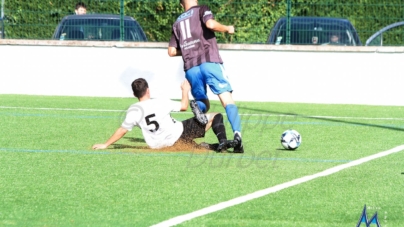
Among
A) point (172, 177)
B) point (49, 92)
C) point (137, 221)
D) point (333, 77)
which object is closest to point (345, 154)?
point (172, 177)

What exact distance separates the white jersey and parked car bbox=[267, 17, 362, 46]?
27.3 ft

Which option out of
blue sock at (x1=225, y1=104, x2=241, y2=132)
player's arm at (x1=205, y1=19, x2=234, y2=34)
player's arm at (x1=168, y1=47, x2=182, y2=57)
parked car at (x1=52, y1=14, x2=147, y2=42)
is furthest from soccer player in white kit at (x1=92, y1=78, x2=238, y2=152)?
parked car at (x1=52, y1=14, x2=147, y2=42)

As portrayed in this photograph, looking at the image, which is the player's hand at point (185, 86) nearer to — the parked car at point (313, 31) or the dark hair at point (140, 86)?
the dark hair at point (140, 86)

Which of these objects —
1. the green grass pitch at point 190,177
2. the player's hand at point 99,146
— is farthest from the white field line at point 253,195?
the player's hand at point 99,146

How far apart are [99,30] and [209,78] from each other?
8983mm

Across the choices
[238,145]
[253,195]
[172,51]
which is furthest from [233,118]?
[253,195]

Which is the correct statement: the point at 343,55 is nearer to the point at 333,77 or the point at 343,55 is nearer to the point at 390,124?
the point at 333,77

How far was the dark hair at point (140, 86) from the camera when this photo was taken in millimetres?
9594

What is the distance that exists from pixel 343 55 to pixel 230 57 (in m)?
2.32

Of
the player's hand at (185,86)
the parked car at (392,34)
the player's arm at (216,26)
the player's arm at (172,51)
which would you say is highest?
the player's arm at (216,26)

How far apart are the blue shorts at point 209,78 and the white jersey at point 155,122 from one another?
491mm

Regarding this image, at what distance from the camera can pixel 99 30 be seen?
18719 millimetres

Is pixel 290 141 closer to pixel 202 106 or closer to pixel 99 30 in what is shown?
pixel 202 106

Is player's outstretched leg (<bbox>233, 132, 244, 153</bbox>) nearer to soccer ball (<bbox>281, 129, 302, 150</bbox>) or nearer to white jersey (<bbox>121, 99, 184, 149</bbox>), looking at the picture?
white jersey (<bbox>121, 99, 184, 149</bbox>)
